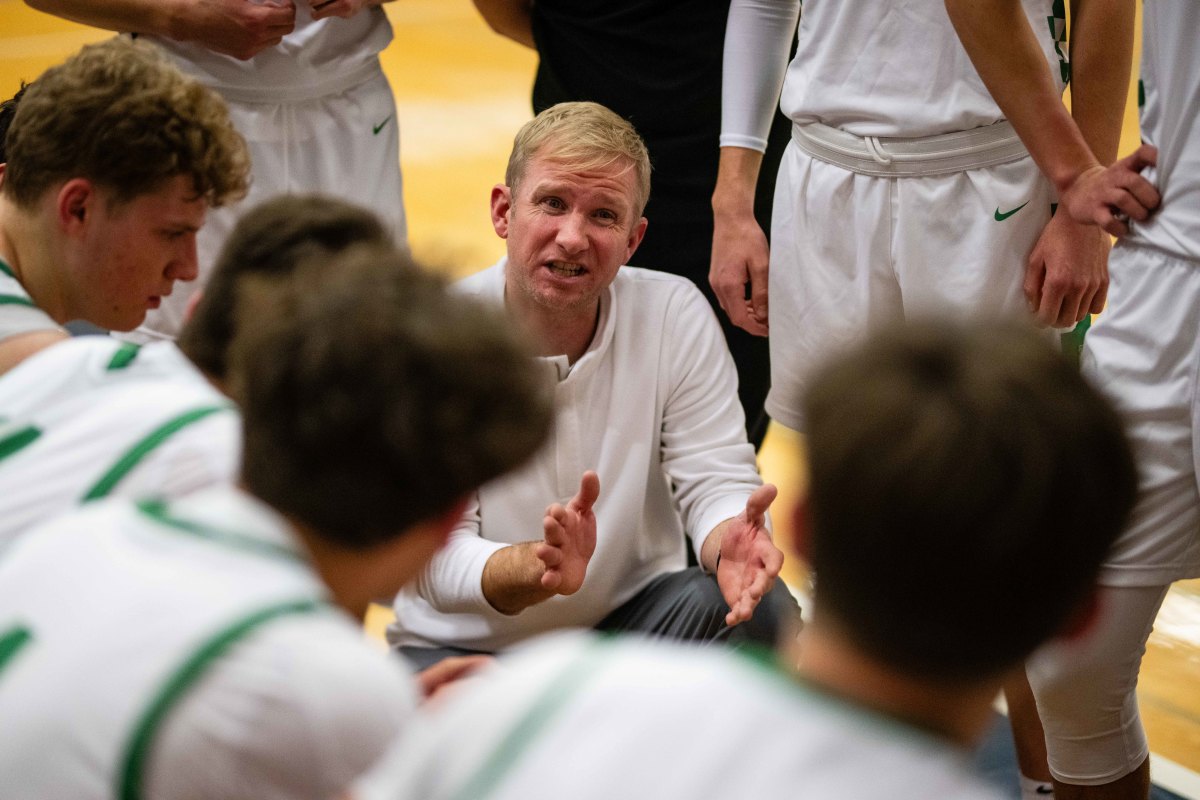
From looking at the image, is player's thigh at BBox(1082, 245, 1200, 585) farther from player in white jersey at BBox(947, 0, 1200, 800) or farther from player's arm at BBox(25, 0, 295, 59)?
player's arm at BBox(25, 0, 295, 59)

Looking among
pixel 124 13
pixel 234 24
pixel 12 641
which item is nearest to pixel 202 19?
pixel 234 24

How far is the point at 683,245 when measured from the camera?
307cm

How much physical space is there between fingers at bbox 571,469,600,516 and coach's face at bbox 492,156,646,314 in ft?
1.67

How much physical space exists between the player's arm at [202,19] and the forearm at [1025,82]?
132 centimetres

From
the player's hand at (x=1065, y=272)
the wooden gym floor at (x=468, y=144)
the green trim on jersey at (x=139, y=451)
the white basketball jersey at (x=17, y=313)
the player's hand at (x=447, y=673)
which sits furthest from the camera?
the wooden gym floor at (x=468, y=144)

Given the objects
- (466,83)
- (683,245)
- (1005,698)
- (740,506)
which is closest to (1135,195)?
(740,506)

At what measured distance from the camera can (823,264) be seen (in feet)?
8.05

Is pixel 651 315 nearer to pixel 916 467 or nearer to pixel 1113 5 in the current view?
pixel 1113 5

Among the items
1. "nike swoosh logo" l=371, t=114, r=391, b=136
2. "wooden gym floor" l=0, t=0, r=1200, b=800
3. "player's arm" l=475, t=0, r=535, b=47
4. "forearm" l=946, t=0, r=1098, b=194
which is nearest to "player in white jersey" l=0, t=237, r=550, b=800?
A: "wooden gym floor" l=0, t=0, r=1200, b=800

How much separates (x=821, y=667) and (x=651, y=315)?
1691 millimetres

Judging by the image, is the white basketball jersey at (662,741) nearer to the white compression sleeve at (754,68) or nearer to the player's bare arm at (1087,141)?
the player's bare arm at (1087,141)

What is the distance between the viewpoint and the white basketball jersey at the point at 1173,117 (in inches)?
73.4

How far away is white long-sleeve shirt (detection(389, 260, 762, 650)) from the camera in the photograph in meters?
2.43

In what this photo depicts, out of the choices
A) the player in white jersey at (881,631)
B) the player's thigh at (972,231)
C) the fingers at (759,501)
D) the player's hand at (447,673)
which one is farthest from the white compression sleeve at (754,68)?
the player in white jersey at (881,631)
